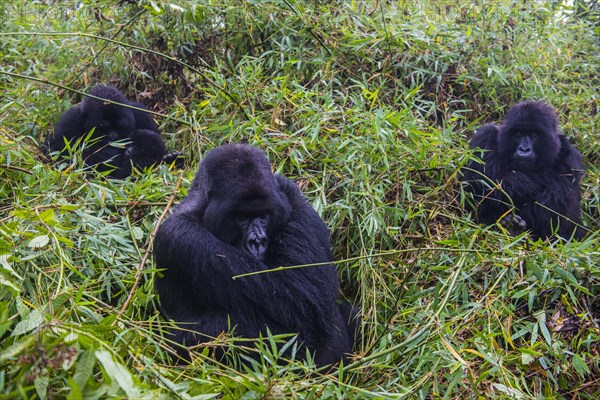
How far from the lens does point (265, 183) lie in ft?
11.2

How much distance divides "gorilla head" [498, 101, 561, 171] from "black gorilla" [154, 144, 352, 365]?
7.20 ft

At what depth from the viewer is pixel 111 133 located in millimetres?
5719

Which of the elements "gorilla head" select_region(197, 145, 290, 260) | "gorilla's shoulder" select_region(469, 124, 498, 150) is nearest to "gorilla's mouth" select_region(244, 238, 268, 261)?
"gorilla head" select_region(197, 145, 290, 260)

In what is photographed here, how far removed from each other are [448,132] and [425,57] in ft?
3.41

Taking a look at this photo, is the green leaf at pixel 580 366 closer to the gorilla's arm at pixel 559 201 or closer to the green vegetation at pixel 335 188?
the green vegetation at pixel 335 188

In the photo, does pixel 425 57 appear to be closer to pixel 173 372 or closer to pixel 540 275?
pixel 540 275

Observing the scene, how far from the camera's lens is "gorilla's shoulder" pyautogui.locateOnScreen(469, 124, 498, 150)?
512 cm

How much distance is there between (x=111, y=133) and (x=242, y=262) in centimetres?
287

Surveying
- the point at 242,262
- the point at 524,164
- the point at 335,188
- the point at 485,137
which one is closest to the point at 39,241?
the point at 242,262

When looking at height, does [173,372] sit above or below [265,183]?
below

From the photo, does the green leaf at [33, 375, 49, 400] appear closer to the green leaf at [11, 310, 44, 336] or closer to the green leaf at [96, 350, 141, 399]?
the green leaf at [96, 350, 141, 399]

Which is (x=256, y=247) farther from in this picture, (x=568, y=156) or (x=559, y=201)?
→ (x=568, y=156)

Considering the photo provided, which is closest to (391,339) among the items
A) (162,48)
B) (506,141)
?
(506,141)

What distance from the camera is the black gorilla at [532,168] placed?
16.1 ft
